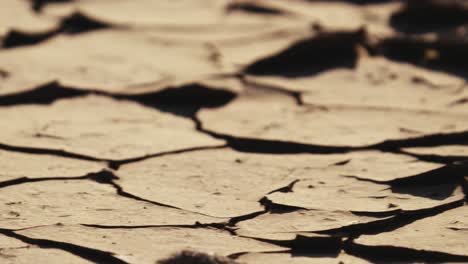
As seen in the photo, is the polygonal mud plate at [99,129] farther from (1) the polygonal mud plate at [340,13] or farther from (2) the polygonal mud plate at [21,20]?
(1) the polygonal mud plate at [340,13]

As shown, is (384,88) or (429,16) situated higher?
(429,16)

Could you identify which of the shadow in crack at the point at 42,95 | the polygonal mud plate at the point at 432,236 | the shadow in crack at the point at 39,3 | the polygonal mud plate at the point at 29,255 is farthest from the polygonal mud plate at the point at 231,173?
the shadow in crack at the point at 39,3

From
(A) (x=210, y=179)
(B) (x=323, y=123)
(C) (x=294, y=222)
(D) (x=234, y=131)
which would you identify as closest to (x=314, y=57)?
(B) (x=323, y=123)

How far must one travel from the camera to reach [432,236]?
2016mm

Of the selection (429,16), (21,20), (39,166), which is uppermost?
(429,16)

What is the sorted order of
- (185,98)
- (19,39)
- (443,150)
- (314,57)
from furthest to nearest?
1. (19,39)
2. (314,57)
3. (185,98)
4. (443,150)

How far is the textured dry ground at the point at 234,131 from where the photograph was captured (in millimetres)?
2023

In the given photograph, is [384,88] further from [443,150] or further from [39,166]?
[39,166]

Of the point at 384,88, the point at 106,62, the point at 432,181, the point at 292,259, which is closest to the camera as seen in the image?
the point at 292,259

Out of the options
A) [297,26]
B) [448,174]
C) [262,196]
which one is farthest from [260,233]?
[297,26]

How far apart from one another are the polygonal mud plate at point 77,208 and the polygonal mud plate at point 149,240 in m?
0.05

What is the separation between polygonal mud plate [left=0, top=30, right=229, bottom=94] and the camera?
3.27 m

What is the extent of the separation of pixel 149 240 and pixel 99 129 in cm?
89

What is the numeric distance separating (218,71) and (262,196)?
1179 millimetres
